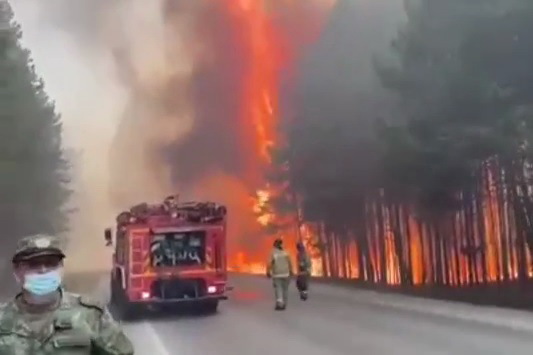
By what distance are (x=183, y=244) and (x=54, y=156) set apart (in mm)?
34595

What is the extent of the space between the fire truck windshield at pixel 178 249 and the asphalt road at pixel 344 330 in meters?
1.22

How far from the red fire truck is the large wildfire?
160ft

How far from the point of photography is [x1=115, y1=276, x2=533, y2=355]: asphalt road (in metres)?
14.2

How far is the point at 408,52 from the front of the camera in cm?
3588

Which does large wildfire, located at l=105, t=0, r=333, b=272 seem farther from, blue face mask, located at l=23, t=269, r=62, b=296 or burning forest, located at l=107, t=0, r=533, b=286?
blue face mask, located at l=23, t=269, r=62, b=296

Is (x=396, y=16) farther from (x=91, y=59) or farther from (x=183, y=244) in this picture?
(x=91, y=59)

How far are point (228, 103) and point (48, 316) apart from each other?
252 ft

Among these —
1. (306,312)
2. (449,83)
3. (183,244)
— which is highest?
(449,83)

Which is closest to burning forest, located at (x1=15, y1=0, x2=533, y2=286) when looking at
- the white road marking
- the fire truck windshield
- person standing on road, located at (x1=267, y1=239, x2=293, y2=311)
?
person standing on road, located at (x1=267, y1=239, x2=293, y2=311)

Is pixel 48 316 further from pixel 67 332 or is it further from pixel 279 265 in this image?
pixel 279 265

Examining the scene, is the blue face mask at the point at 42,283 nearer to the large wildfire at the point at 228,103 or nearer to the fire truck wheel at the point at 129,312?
the fire truck wheel at the point at 129,312

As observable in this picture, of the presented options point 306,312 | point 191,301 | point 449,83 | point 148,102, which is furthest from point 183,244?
point 148,102

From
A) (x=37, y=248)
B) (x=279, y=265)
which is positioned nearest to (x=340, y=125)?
(x=279, y=265)

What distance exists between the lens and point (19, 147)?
43688 mm
